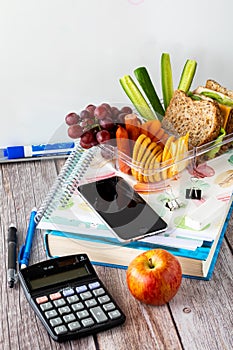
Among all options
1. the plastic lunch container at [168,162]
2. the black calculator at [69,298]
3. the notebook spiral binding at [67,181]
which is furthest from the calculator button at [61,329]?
the plastic lunch container at [168,162]

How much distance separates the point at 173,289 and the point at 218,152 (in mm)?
376

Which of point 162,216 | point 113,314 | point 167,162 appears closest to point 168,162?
point 167,162

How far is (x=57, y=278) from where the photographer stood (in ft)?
3.42

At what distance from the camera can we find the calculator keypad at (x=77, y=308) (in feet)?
3.18

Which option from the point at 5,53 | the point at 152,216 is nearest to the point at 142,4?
the point at 5,53

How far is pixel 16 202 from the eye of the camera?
1308 mm

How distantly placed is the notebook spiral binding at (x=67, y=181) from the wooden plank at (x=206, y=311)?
0.26 meters

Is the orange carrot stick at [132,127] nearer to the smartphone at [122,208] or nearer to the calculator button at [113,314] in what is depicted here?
the smartphone at [122,208]

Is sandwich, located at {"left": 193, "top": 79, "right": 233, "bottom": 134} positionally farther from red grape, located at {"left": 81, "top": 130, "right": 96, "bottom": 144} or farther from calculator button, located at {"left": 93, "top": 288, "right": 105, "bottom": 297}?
calculator button, located at {"left": 93, "top": 288, "right": 105, "bottom": 297}

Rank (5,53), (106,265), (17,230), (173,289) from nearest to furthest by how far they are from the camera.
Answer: (173,289), (106,265), (17,230), (5,53)

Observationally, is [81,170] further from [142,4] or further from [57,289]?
[142,4]

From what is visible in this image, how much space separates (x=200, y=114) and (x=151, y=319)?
43 centimetres

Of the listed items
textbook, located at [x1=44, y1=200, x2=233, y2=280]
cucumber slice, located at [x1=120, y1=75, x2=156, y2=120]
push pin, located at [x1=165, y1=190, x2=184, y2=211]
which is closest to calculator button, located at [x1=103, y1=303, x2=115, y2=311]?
textbook, located at [x1=44, y1=200, x2=233, y2=280]

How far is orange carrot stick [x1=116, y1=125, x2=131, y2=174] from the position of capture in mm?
1216
